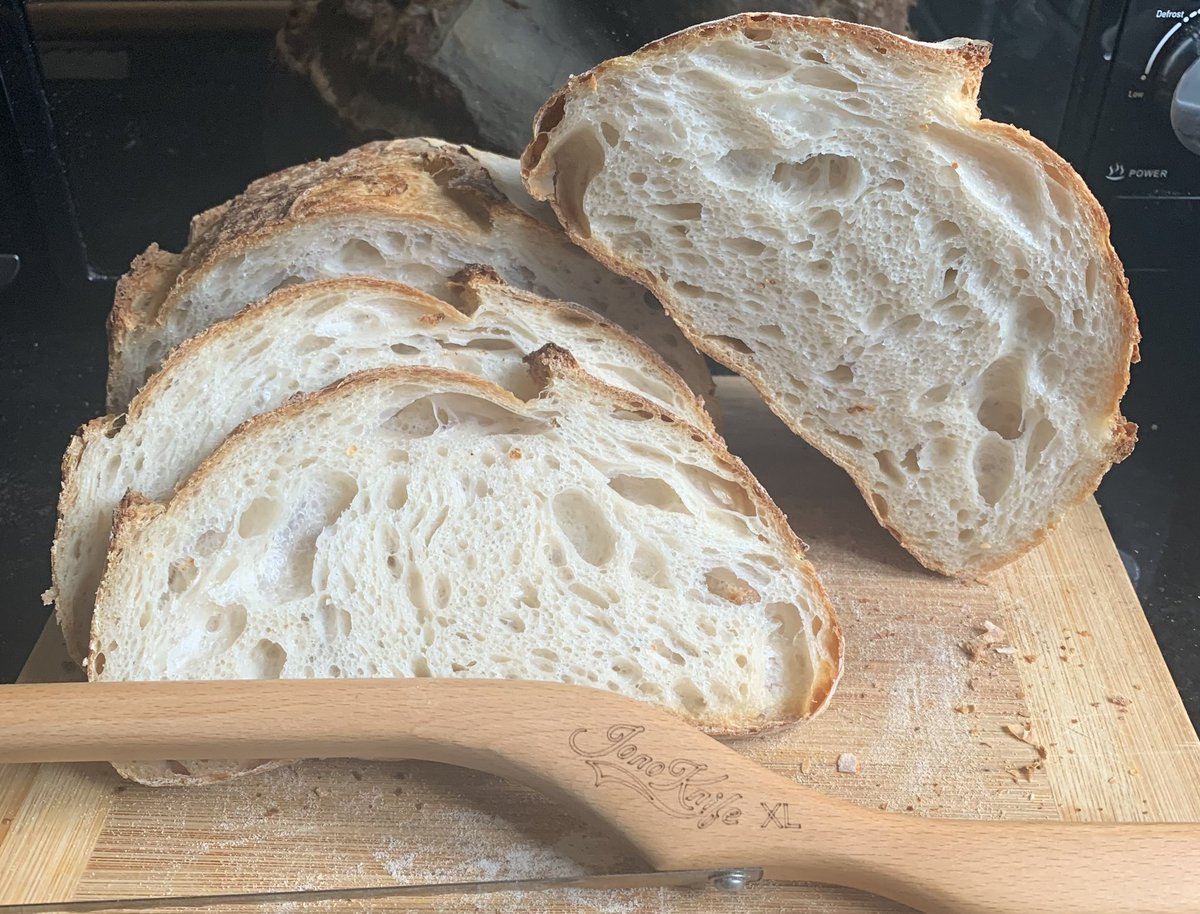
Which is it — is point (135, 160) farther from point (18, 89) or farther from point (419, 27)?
point (419, 27)

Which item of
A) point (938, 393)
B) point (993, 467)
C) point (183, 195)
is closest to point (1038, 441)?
point (993, 467)

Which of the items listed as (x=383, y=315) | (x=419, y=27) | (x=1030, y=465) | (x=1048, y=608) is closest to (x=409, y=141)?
(x=419, y=27)

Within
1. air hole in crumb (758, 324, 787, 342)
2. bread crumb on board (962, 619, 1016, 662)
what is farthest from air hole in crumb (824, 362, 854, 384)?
bread crumb on board (962, 619, 1016, 662)

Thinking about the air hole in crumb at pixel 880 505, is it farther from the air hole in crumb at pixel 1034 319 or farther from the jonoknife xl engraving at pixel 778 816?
the jonoknife xl engraving at pixel 778 816

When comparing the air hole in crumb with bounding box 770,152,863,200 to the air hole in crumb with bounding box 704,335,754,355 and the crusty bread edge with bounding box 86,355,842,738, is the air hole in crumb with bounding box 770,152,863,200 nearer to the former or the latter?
the air hole in crumb with bounding box 704,335,754,355

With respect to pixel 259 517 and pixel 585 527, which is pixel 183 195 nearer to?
pixel 259 517

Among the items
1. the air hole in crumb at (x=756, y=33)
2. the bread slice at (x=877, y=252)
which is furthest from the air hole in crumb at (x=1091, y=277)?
the air hole in crumb at (x=756, y=33)

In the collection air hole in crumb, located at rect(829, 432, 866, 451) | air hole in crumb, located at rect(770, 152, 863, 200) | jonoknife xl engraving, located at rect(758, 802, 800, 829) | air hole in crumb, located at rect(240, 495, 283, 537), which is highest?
air hole in crumb, located at rect(770, 152, 863, 200)
